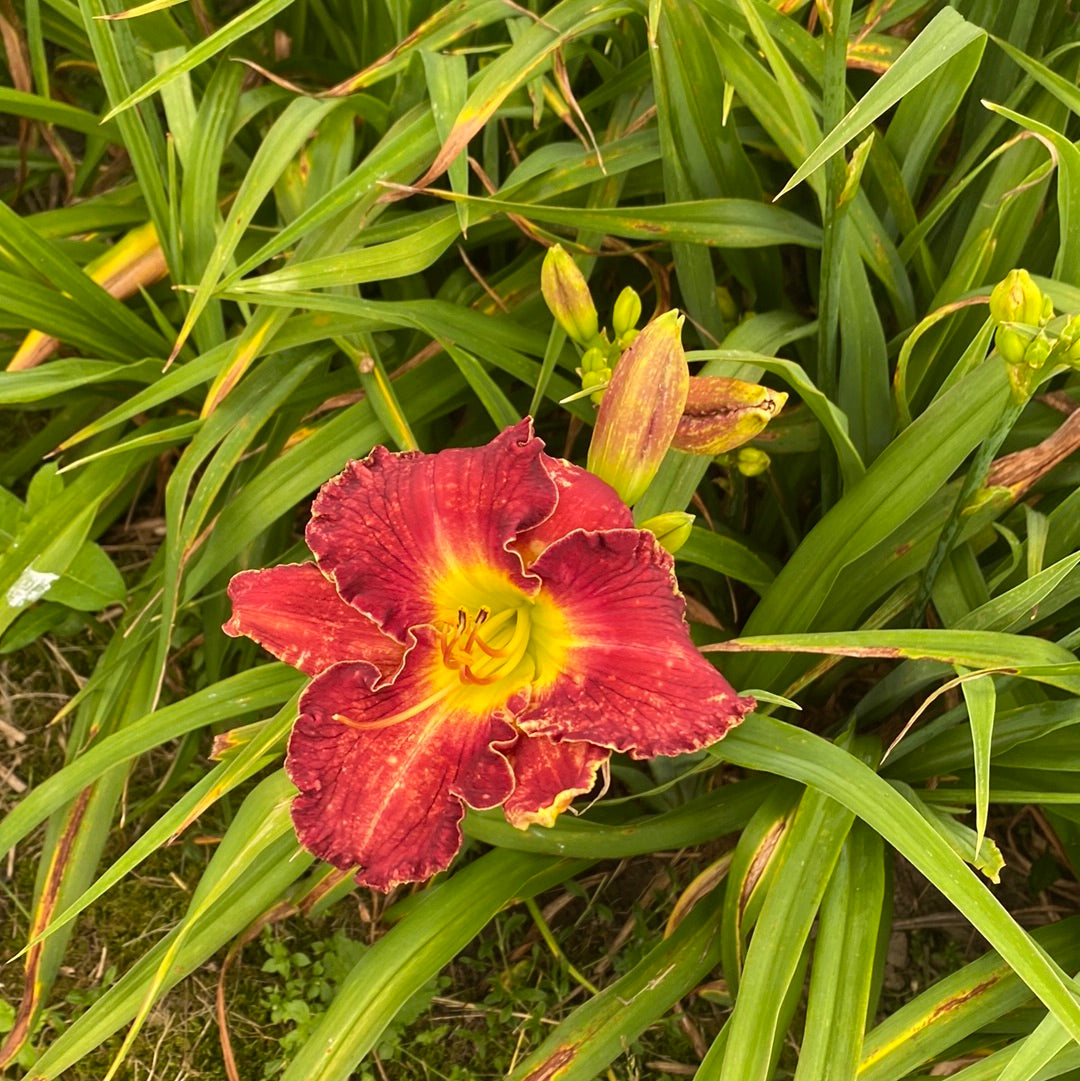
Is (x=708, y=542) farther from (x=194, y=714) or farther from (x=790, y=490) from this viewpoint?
(x=194, y=714)

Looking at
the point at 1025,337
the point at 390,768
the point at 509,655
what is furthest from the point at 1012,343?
the point at 390,768

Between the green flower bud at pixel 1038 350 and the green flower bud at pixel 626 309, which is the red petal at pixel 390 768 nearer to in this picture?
the green flower bud at pixel 626 309

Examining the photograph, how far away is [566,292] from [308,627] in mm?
398

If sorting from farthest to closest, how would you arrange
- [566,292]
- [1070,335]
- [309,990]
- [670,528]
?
[309,990]
[566,292]
[670,528]
[1070,335]

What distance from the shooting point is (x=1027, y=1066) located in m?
0.88

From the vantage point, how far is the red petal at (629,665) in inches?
32.2

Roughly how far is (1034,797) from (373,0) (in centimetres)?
128

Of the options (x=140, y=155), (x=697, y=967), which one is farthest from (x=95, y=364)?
(x=697, y=967)

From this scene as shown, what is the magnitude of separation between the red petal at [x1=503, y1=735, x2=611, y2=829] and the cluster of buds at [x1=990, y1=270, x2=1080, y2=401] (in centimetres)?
44

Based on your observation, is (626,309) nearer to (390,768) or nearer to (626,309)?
(626,309)

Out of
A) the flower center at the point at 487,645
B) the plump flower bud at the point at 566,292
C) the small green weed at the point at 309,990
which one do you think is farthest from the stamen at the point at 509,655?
the small green weed at the point at 309,990

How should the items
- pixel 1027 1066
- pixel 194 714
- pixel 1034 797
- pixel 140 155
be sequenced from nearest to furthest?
pixel 1027 1066
pixel 1034 797
pixel 194 714
pixel 140 155

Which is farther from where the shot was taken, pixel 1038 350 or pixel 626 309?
pixel 626 309

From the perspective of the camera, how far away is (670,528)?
910mm
